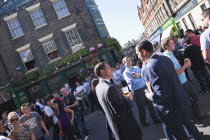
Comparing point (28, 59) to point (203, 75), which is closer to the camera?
point (203, 75)

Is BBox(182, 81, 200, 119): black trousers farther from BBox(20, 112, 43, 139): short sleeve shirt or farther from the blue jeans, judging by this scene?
BBox(20, 112, 43, 139): short sleeve shirt

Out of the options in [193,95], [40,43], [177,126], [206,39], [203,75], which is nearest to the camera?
[177,126]

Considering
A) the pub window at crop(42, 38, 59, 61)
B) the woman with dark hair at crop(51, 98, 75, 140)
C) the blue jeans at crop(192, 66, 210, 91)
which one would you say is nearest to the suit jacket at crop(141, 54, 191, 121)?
the woman with dark hair at crop(51, 98, 75, 140)

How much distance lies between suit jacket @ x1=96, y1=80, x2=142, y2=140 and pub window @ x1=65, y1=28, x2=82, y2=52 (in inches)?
599

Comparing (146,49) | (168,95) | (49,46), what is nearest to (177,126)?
(168,95)

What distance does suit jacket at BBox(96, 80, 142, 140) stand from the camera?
310cm

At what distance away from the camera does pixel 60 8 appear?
1828 centimetres

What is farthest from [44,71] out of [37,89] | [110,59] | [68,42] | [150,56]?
[150,56]

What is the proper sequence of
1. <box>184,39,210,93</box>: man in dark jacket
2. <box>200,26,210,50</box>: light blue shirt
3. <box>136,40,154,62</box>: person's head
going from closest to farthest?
<box>136,40,154,62</box>: person's head < <box>200,26,210,50</box>: light blue shirt < <box>184,39,210,93</box>: man in dark jacket

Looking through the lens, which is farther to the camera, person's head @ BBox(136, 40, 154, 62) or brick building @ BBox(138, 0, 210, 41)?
brick building @ BBox(138, 0, 210, 41)

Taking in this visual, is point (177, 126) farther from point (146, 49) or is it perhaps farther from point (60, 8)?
point (60, 8)

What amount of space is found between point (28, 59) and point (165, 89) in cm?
1769

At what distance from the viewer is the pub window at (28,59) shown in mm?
18328

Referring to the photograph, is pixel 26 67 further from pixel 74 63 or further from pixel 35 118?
pixel 35 118
